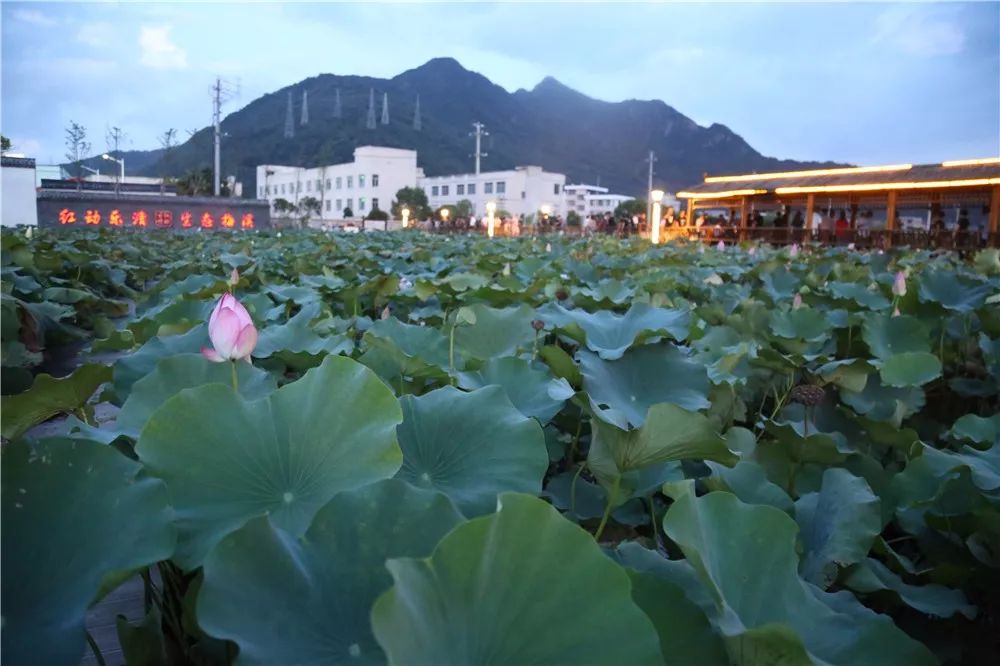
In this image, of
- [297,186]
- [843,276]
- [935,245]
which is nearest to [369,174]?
[297,186]

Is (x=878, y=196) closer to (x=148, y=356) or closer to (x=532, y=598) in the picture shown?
(x=148, y=356)

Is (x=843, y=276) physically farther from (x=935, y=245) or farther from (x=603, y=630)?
(x=935, y=245)

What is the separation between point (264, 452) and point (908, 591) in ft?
2.26

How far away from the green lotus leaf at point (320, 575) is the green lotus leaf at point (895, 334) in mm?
1757

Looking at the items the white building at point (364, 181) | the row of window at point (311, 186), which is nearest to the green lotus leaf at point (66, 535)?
the white building at point (364, 181)

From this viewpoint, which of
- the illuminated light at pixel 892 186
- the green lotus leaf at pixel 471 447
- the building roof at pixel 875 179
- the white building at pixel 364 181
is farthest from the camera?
the white building at pixel 364 181

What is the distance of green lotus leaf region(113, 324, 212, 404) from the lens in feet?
A: 3.15

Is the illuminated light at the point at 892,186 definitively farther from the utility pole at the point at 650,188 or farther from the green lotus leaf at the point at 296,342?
the green lotus leaf at the point at 296,342

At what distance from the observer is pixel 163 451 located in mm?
537

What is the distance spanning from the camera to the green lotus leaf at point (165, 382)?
0.73m

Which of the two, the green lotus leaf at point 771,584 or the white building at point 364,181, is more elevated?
the white building at point 364,181

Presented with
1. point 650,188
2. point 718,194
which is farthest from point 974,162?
point 650,188

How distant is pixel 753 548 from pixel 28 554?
0.50 meters

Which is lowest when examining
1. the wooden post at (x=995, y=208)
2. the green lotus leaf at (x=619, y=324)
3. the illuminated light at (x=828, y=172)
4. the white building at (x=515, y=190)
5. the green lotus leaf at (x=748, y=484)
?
the green lotus leaf at (x=748, y=484)
